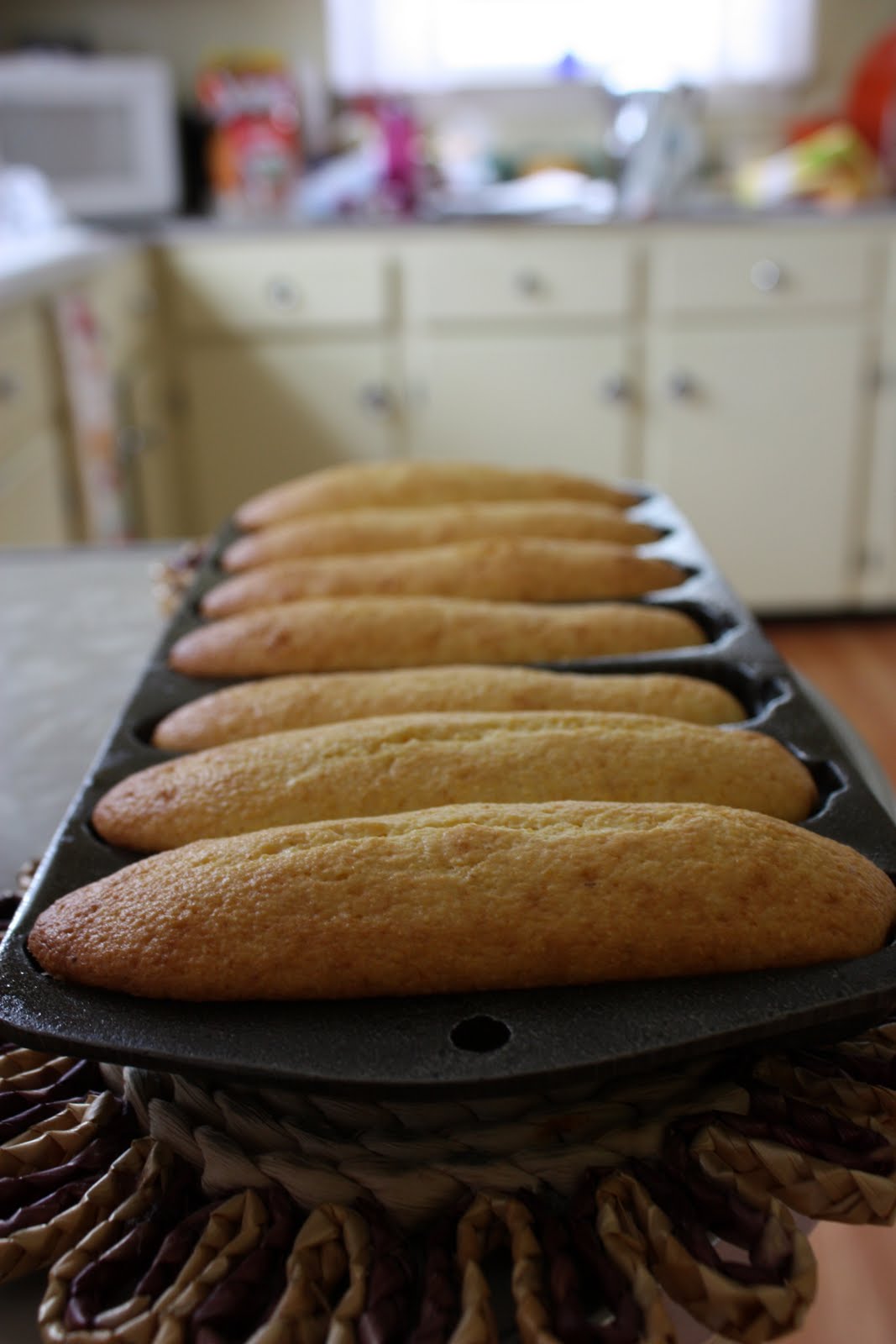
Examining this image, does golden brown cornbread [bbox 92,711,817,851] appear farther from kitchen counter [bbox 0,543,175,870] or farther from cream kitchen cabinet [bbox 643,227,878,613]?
cream kitchen cabinet [bbox 643,227,878,613]

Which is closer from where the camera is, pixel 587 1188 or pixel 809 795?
pixel 587 1188

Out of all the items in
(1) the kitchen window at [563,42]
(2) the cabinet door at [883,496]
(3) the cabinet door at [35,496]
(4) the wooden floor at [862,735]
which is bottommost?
(4) the wooden floor at [862,735]

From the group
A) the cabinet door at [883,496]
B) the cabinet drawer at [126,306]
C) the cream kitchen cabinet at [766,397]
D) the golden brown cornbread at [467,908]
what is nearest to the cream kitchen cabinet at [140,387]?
the cabinet drawer at [126,306]

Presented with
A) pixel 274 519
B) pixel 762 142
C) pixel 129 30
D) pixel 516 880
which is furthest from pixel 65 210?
pixel 516 880

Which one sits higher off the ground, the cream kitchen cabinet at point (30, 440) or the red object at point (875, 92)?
the red object at point (875, 92)

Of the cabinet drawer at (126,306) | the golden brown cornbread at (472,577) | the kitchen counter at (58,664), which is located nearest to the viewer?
the kitchen counter at (58,664)

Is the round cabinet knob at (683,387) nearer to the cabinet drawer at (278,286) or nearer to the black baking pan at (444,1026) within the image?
the cabinet drawer at (278,286)

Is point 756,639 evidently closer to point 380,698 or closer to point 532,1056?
point 380,698
